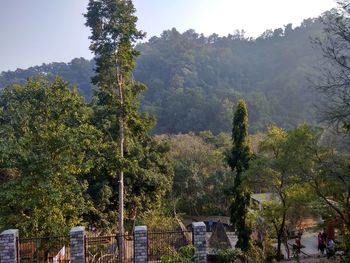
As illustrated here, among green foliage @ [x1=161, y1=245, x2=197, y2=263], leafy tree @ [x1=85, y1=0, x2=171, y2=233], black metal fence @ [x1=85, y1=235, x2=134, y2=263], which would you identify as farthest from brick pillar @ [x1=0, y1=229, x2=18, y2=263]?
leafy tree @ [x1=85, y1=0, x2=171, y2=233]

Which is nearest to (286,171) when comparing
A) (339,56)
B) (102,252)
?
(339,56)

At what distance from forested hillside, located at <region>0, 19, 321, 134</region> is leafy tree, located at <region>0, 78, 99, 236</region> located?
106 feet

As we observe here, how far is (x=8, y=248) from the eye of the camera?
1137 cm

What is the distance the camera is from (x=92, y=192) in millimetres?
23688

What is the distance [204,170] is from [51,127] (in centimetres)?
2360


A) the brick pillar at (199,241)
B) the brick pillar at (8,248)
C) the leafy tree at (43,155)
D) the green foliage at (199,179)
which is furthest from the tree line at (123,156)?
the brick pillar at (199,241)

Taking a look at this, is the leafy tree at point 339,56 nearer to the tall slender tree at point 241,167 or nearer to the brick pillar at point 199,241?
the brick pillar at point 199,241

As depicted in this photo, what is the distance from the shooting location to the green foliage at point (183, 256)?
9842mm

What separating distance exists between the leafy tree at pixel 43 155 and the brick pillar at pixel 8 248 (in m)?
2.25

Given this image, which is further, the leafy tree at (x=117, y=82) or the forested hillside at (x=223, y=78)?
the forested hillside at (x=223, y=78)

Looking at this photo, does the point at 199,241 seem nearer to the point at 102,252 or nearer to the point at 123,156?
the point at 102,252

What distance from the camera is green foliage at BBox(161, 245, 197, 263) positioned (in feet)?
32.3

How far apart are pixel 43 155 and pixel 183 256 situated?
6180mm

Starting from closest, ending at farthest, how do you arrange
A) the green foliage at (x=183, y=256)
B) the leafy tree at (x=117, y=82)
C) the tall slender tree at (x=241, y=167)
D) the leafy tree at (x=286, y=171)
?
1. the green foliage at (x=183, y=256)
2. the leafy tree at (x=286, y=171)
3. the leafy tree at (x=117, y=82)
4. the tall slender tree at (x=241, y=167)
